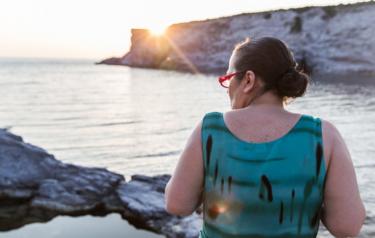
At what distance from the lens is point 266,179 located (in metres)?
1.56

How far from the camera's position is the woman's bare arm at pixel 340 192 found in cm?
159

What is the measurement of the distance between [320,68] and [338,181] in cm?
5463

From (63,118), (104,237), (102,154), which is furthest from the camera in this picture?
(63,118)

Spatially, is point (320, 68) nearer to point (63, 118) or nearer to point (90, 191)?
point (63, 118)

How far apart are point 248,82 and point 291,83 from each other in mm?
138

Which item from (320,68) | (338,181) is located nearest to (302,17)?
(320,68)

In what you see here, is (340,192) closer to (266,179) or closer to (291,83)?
(266,179)

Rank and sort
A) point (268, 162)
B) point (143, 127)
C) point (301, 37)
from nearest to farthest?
point (268, 162)
point (143, 127)
point (301, 37)

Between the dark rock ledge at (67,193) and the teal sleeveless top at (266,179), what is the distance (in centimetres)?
497

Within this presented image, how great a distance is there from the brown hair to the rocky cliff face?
49.3 meters

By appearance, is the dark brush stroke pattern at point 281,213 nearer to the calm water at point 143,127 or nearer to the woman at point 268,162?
the woman at point 268,162

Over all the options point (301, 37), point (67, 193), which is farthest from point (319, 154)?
point (301, 37)

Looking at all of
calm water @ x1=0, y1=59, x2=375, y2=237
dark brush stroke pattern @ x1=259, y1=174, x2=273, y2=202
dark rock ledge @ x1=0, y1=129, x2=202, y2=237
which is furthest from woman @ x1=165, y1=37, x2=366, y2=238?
calm water @ x1=0, y1=59, x2=375, y2=237

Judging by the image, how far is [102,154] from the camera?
1329 centimetres
